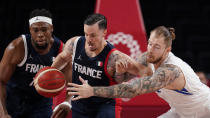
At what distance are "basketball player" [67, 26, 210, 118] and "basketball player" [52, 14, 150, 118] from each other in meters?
0.44

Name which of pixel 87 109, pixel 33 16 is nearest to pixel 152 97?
pixel 87 109

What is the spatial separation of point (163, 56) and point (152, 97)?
1.92 m

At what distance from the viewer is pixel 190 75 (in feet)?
10.8

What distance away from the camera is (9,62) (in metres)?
3.96

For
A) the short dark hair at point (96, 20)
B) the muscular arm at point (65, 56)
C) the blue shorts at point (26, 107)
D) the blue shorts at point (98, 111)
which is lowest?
the blue shorts at point (26, 107)

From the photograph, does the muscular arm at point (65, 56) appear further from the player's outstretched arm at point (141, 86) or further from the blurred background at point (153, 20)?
the blurred background at point (153, 20)

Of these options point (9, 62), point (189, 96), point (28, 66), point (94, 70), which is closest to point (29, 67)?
point (28, 66)

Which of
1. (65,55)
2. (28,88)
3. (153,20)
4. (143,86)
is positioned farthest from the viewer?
(153,20)

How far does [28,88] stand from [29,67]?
28 centimetres

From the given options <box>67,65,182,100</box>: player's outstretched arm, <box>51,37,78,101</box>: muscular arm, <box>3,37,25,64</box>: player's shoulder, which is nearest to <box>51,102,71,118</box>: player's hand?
<box>51,37,78,101</box>: muscular arm

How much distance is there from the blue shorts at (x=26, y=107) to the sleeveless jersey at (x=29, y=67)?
0.18ft

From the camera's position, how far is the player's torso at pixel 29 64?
13.3ft

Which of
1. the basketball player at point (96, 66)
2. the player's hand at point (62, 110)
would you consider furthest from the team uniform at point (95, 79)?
the player's hand at point (62, 110)

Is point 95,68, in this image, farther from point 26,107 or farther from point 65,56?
point 26,107
